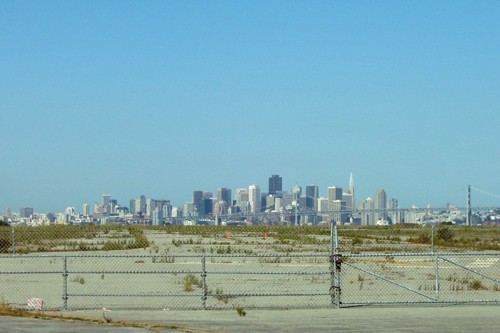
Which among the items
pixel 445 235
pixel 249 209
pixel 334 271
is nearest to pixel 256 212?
pixel 249 209

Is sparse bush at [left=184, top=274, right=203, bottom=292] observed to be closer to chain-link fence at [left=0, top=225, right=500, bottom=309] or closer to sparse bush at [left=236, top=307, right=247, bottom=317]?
chain-link fence at [left=0, top=225, right=500, bottom=309]

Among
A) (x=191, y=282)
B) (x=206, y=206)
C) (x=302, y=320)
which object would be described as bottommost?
(x=302, y=320)

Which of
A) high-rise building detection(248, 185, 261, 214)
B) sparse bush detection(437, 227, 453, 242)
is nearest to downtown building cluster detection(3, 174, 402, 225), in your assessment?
high-rise building detection(248, 185, 261, 214)

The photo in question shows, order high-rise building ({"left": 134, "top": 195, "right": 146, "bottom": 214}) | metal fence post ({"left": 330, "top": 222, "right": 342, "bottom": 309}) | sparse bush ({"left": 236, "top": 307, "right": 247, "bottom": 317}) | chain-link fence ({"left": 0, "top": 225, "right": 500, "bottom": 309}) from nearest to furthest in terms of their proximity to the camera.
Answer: sparse bush ({"left": 236, "top": 307, "right": 247, "bottom": 317}) → metal fence post ({"left": 330, "top": 222, "right": 342, "bottom": 309}) → chain-link fence ({"left": 0, "top": 225, "right": 500, "bottom": 309}) → high-rise building ({"left": 134, "top": 195, "right": 146, "bottom": 214})

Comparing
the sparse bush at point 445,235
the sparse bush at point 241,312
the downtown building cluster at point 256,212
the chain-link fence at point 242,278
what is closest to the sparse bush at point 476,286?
the chain-link fence at point 242,278

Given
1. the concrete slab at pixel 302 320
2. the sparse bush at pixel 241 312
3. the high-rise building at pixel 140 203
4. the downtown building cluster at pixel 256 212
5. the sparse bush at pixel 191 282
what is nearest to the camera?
the concrete slab at pixel 302 320

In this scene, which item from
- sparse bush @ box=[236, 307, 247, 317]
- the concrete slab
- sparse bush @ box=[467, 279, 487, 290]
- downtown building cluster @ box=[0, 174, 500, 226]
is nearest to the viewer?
the concrete slab

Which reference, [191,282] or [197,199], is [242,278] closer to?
[191,282]

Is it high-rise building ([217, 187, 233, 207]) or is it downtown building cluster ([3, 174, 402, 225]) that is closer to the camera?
downtown building cluster ([3, 174, 402, 225])

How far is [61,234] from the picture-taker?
57.0 meters

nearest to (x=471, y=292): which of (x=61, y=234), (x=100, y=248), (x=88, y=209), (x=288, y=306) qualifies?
(x=288, y=306)

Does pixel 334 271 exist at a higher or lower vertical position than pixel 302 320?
higher

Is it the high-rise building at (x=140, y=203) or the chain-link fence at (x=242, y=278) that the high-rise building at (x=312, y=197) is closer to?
the high-rise building at (x=140, y=203)

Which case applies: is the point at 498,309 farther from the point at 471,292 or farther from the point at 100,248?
the point at 100,248
